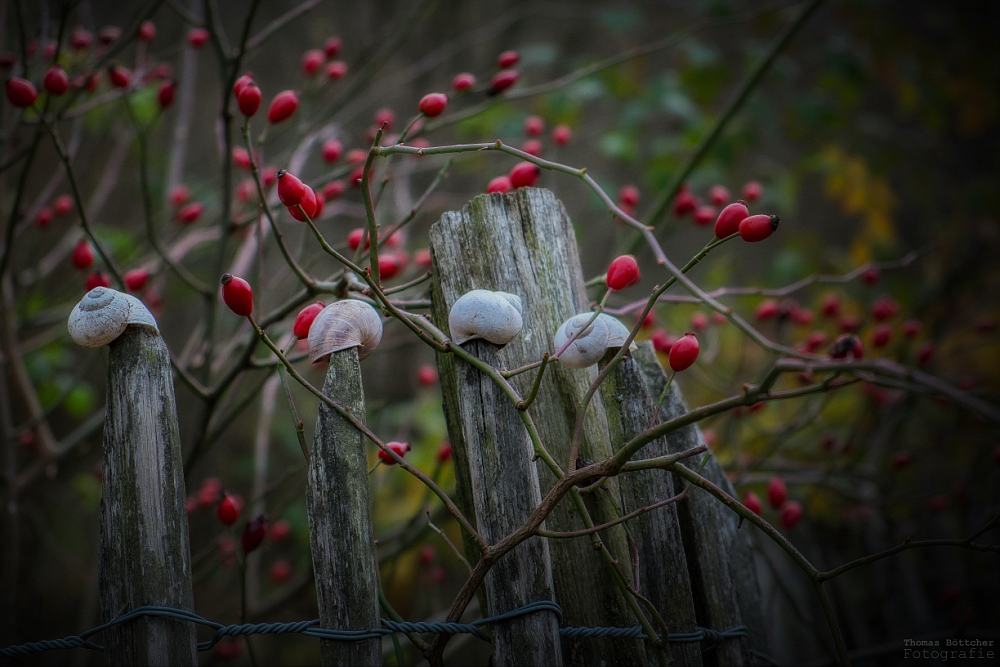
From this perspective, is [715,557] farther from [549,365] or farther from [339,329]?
[339,329]

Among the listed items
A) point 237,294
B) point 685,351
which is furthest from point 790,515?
point 237,294

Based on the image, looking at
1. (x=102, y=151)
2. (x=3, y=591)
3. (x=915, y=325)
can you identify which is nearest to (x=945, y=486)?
(x=915, y=325)

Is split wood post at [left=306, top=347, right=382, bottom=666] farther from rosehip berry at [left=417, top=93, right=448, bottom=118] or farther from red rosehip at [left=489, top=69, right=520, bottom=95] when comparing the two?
red rosehip at [left=489, top=69, right=520, bottom=95]

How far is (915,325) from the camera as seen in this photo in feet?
6.76

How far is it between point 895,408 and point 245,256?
106 inches

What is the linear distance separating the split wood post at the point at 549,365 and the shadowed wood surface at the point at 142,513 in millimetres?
481

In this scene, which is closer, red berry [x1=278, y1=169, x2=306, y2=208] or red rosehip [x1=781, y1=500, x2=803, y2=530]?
red berry [x1=278, y1=169, x2=306, y2=208]

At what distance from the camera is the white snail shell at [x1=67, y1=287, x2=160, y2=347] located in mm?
981

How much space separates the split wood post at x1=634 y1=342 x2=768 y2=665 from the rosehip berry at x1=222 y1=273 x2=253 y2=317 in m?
0.84

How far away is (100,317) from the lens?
38.8 inches

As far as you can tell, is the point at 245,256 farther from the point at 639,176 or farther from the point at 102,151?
the point at 639,176

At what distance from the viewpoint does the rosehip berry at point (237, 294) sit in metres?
0.99

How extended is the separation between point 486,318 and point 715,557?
701mm

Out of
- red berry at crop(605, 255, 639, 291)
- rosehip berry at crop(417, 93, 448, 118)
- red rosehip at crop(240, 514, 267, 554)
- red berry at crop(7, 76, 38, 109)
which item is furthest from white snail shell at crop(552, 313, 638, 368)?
red berry at crop(7, 76, 38, 109)
